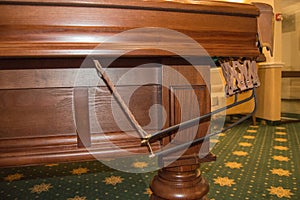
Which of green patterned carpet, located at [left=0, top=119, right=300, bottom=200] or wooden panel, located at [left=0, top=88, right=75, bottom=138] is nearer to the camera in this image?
wooden panel, located at [left=0, top=88, right=75, bottom=138]

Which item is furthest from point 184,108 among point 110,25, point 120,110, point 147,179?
point 147,179

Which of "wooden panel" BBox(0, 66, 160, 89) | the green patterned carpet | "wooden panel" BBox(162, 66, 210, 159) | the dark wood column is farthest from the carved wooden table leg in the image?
the green patterned carpet

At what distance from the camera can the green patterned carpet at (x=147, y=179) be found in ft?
4.87

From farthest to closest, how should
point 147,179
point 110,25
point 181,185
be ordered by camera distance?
point 147,179, point 181,185, point 110,25

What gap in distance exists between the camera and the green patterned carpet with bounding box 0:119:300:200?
4.87 ft

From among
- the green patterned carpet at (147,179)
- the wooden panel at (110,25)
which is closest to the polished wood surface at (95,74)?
the wooden panel at (110,25)

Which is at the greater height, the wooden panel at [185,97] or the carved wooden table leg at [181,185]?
the wooden panel at [185,97]

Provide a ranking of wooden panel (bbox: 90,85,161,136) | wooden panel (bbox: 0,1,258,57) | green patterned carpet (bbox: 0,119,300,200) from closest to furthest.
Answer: wooden panel (bbox: 0,1,258,57) < wooden panel (bbox: 90,85,161,136) < green patterned carpet (bbox: 0,119,300,200)

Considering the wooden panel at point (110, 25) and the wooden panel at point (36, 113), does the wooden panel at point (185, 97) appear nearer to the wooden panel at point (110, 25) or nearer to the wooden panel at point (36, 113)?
the wooden panel at point (110, 25)

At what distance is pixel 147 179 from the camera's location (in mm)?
1717

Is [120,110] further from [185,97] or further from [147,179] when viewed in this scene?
[147,179]

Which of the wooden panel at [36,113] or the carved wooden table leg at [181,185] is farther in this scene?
the carved wooden table leg at [181,185]

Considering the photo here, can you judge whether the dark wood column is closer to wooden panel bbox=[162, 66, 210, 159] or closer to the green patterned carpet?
wooden panel bbox=[162, 66, 210, 159]

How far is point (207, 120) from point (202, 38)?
21 cm
